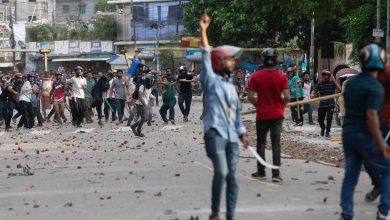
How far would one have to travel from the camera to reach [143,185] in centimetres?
1120

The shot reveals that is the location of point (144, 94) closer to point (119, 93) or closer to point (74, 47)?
point (119, 93)

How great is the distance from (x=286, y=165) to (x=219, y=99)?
19.2 feet

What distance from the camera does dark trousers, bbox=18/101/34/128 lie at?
2497cm

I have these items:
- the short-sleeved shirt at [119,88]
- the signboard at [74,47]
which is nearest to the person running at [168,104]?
the short-sleeved shirt at [119,88]

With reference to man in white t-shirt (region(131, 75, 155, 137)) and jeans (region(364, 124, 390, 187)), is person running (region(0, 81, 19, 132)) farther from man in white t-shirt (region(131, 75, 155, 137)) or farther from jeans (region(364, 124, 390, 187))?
jeans (region(364, 124, 390, 187))

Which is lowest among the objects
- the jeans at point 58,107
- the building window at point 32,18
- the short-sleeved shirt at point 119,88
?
the jeans at point 58,107

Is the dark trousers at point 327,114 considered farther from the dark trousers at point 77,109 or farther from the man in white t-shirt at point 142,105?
the dark trousers at point 77,109

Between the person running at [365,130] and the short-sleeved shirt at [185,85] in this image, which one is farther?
the short-sleeved shirt at [185,85]

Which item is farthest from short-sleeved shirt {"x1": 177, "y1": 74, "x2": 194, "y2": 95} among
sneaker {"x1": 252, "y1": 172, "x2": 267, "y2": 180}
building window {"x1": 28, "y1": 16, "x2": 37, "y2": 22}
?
building window {"x1": 28, "y1": 16, "x2": 37, "y2": 22}

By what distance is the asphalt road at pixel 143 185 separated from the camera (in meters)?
9.03

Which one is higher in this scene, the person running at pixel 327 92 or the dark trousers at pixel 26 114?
the person running at pixel 327 92

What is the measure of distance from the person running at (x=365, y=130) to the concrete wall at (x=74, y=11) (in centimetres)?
8323

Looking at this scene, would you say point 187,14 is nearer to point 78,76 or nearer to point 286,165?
point 78,76

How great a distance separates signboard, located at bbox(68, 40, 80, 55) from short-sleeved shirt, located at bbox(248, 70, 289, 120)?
215 feet
